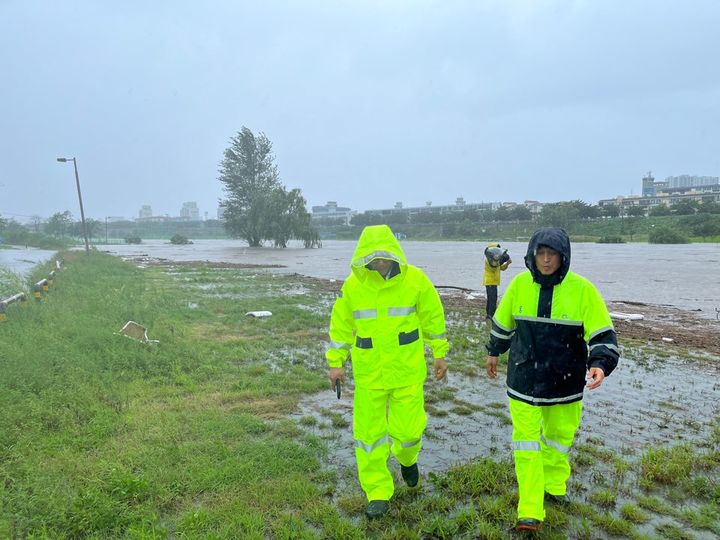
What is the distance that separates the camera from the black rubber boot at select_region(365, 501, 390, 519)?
9.99 ft

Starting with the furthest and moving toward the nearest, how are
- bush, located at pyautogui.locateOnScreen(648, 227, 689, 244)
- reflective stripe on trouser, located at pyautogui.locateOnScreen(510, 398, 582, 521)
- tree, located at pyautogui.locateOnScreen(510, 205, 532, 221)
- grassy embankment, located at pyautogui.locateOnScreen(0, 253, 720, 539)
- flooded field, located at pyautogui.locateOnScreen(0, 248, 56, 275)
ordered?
tree, located at pyautogui.locateOnScreen(510, 205, 532, 221)
bush, located at pyautogui.locateOnScreen(648, 227, 689, 244)
flooded field, located at pyautogui.locateOnScreen(0, 248, 56, 275)
grassy embankment, located at pyautogui.locateOnScreen(0, 253, 720, 539)
reflective stripe on trouser, located at pyautogui.locateOnScreen(510, 398, 582, 521)

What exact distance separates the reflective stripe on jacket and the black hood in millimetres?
42

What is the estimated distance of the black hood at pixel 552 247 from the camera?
2.91m

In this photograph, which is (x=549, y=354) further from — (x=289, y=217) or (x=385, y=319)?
(x=289, y=217)

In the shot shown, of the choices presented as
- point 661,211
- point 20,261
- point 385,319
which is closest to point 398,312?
point 385,319

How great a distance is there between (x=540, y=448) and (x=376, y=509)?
3.68 feet

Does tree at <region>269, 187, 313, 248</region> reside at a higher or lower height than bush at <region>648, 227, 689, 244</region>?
higher

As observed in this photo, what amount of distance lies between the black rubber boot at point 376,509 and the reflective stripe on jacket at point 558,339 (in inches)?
44.0

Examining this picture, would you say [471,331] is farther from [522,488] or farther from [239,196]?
[239,196]

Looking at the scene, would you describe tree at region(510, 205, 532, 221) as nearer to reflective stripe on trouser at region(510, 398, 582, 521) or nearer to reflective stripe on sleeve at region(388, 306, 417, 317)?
reflective stripe on trouser at region(510, 398, 582, 521)

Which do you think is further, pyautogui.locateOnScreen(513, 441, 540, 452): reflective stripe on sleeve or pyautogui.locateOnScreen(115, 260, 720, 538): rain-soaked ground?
pyautogui.locateOnScreen(115, 260, 720, 538): rain-soaked ground

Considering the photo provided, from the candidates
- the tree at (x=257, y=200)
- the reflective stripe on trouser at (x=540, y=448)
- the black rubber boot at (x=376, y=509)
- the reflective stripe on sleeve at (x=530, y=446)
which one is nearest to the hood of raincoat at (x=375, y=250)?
the reflective stripe on trouser at (x=540, y=448)

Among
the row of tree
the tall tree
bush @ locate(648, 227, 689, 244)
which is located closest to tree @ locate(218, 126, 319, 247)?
the tall tree

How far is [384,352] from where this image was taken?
3158 millimetres
